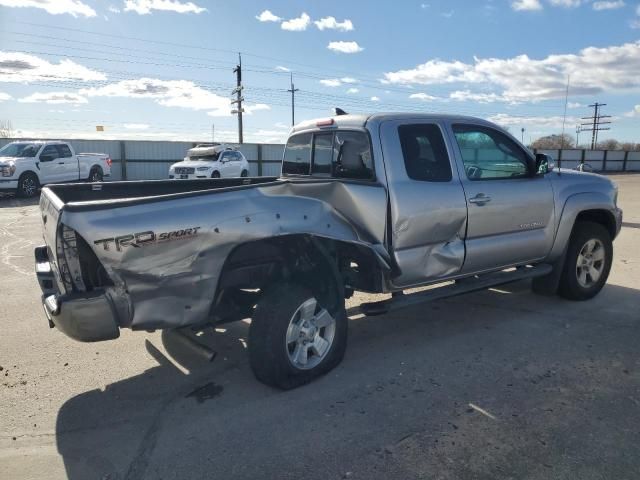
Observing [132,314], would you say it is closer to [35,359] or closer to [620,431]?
[35,359]

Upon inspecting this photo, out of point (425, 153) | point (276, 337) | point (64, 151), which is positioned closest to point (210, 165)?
point (64, 151)

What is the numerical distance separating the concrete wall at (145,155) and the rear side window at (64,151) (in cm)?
726

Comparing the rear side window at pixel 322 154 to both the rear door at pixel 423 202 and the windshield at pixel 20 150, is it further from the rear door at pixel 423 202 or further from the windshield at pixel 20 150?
the windshield at pixel 20 150

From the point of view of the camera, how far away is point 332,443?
3121 millimetres

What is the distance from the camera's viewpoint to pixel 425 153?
4.58 m

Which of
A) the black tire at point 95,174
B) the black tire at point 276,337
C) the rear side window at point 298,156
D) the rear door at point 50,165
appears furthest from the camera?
the black tire at point 95,174

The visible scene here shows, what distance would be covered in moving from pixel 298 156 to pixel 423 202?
60.0 inches

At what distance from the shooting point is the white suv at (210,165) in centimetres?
2078

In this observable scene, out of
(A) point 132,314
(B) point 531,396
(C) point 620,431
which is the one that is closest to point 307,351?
(A) point 132,314

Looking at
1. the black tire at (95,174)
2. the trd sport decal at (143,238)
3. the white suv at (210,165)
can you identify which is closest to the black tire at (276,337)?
the trd sport decal at (143,238)

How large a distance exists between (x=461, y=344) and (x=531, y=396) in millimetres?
1060

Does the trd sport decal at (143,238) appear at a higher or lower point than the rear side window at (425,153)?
lower

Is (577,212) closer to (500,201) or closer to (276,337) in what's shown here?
(500,201)

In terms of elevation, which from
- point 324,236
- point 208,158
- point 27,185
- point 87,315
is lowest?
point 27,185
